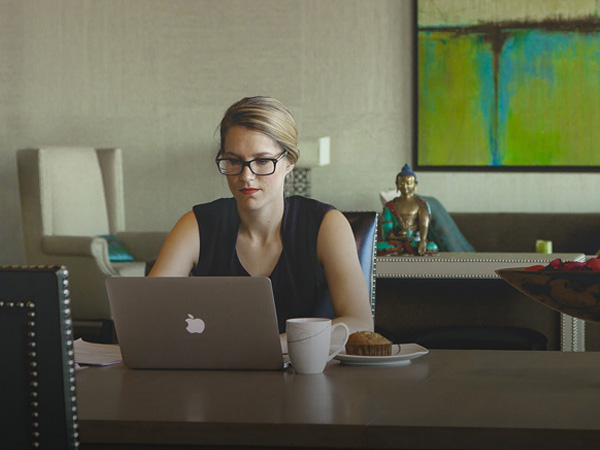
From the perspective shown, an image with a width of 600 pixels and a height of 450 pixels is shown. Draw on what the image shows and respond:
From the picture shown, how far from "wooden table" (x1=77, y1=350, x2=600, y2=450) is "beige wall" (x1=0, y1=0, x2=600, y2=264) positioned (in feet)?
13.5

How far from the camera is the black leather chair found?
87cm

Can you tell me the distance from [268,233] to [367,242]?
228 mm

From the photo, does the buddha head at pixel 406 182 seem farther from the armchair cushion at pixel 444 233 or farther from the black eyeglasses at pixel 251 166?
the black eyeglasses at pixel 251 166

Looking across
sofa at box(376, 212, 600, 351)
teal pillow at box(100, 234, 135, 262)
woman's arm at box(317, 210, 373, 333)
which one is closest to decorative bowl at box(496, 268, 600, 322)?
woman's arm at box(317, 210, 373, 333)

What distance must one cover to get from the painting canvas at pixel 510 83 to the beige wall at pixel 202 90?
0.43 feet

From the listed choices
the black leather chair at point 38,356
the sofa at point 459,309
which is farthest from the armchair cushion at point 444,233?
the black leather chair at point 38,356

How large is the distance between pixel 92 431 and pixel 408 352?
609 mm

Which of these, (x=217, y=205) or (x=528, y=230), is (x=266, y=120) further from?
(x=528, y=230)

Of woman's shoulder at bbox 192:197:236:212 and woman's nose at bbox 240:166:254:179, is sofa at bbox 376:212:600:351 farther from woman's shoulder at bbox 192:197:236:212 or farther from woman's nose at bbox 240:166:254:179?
woman's nose at bbox 240:166:254:179

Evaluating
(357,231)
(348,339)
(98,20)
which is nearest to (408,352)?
(348,339)

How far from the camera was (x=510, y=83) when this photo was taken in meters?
5.21

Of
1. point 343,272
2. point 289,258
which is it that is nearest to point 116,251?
point 289,258

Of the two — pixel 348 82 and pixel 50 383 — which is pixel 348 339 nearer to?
pixel 50 383

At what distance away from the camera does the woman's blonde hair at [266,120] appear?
6.13ft
